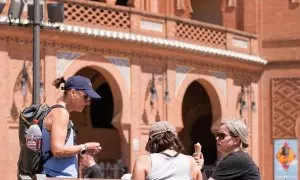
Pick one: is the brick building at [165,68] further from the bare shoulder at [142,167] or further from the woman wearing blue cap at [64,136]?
the bare shoulder at [142,167]

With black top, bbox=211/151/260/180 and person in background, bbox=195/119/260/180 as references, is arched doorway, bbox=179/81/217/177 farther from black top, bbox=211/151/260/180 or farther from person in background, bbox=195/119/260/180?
black top, bbox=211/151/260/180

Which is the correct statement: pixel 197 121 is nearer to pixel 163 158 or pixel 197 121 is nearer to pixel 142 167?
pixel 163 158

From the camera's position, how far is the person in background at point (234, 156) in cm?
604

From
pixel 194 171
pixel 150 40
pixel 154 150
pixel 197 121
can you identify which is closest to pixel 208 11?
pixel 197 121

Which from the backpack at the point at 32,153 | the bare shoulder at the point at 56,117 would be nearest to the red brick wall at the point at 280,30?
the backpack at the point at 32,153

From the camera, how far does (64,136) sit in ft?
19.9

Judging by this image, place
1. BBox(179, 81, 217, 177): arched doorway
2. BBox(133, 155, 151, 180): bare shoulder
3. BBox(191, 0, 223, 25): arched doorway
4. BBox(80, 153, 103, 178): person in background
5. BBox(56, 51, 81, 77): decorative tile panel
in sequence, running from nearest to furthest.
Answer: BBox(133, 155, 151, 180): bare shoulder
BBox(80, 153, 103, 178): person in background
BBox(56, 51, 81, 77): decorative tile panel
BBox(191, 0, 223, 25): arched doorway
BBox(179, 81, 217, 177): arched doorway

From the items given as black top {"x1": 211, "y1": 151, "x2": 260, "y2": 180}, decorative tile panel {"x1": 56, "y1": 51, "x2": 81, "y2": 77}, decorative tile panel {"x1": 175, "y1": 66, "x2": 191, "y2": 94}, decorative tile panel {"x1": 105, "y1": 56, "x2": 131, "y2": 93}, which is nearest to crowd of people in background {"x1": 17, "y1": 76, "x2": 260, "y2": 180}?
black top {"x1": 211, "y1": 151, "x2": 260, "y2": 180}

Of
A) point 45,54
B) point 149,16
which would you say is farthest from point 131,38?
point 45,54

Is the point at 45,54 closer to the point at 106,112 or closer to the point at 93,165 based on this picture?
the point at 106,112

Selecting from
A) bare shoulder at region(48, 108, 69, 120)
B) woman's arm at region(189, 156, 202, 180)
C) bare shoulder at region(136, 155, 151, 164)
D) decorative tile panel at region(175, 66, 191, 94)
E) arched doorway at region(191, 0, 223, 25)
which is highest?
arched doorway at region(191, 0, 223, 25)

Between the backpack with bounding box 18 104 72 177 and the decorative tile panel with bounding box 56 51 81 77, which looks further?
the decorative tile panel with bounding box 56 51 81 77

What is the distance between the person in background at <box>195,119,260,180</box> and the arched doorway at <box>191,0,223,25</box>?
66.4 feet

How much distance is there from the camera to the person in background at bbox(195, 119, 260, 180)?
238 inches
